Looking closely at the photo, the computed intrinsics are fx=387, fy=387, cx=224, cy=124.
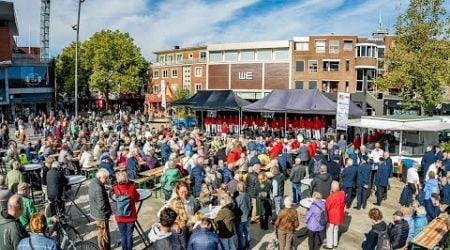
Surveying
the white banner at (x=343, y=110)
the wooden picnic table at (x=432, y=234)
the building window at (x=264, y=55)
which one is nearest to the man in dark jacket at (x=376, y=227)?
the wooden picnic table at (x=432, y=234)

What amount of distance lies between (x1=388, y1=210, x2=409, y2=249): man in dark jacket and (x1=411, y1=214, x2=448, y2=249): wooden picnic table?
0.92ft

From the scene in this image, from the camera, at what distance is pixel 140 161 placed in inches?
542

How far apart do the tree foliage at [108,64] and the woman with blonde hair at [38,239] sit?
45731mm

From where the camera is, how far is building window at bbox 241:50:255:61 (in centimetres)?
4527

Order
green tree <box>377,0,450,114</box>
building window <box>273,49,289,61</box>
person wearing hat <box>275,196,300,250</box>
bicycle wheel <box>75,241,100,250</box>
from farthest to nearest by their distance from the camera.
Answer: building window <box>273,49,289,61</box> → green tree <box>377,0,450,114</box> → person wearing hat <box>275,196,300,250</box> → bicycle wheel <box>75,241,100,250</box>

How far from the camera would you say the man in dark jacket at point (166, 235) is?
5148mm

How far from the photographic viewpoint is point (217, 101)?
2678cm

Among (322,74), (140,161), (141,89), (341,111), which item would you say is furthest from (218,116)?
(141,89)

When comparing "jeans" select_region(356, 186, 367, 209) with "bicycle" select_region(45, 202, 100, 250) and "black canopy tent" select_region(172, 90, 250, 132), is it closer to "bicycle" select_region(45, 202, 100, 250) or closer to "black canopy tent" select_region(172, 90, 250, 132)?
"bicycle" select_region(45, 202, 100, 250)

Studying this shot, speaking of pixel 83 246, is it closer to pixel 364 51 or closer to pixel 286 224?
pixel 286 224

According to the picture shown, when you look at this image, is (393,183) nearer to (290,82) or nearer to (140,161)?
(140,161)

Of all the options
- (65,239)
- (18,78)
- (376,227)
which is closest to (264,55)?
(18,78)

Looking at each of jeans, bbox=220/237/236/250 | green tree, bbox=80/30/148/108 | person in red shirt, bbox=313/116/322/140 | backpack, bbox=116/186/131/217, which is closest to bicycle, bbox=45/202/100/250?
backpack, bbox=116/186/131/217

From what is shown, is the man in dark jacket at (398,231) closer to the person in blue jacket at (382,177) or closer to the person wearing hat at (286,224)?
the person wearing hat at (286,224)
